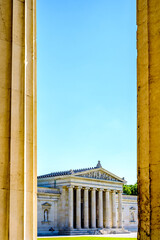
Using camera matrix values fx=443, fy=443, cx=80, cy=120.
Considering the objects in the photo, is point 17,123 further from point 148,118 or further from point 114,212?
point 114,212

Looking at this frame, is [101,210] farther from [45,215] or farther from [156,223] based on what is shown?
[156,223]

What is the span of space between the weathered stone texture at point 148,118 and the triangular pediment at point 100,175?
91.4 meters

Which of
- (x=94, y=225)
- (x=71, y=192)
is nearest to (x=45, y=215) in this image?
(x=71, y=192)

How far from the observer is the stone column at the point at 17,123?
9578 mm

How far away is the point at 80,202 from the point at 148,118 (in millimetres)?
95261

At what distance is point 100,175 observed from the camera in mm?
108812

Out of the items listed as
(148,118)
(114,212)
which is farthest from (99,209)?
(148,118)

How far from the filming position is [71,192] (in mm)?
98500

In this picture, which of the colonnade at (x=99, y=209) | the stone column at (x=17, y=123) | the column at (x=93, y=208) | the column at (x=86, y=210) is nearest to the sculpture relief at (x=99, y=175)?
the colonnade at (x=99, y=209)

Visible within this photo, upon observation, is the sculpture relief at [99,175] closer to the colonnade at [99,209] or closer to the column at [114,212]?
the colonnade at [99,209]

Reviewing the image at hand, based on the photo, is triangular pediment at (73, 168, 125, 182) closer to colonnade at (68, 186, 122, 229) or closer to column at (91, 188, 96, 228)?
colonnade at (68, 186, 122, 229)

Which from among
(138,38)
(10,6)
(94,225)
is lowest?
(94,225)

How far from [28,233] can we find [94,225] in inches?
3835

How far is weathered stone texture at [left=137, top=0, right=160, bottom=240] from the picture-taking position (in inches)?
337
